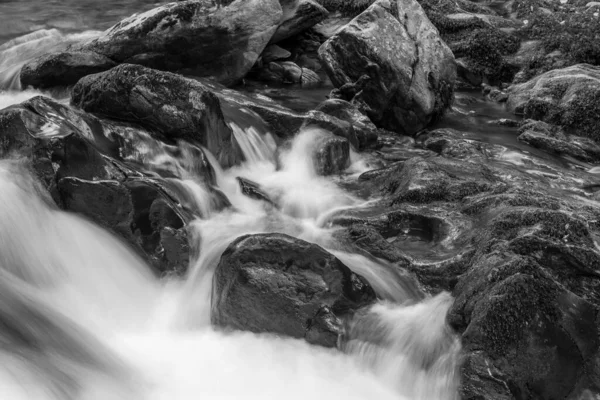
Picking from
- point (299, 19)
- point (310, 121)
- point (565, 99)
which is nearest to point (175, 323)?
point (310, 121)

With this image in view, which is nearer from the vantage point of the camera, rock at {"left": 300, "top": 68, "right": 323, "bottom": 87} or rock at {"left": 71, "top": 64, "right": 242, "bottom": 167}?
rock at {"left": 71, "top": 64, "right": 242, "bottom": 167}

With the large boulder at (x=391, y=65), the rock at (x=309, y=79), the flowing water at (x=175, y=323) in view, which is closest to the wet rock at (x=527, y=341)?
the flowing water at (x=175, y=323)

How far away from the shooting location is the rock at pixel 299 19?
1466cm

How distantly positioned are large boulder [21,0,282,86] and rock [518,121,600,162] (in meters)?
5.68

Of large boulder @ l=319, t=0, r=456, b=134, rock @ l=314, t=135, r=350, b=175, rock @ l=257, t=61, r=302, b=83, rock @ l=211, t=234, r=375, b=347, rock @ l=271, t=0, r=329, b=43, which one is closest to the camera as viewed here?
rock @ l=211, t=234, r=375, b=347

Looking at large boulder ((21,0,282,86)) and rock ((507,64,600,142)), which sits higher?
large boulder ((21,0,282,86))

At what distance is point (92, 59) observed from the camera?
1155 centimetres

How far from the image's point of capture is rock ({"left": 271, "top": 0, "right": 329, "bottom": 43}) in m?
14.7

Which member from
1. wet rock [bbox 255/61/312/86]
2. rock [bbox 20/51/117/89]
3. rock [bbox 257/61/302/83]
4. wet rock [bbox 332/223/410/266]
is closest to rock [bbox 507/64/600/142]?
wet rock [bbox 255/61/312/86]

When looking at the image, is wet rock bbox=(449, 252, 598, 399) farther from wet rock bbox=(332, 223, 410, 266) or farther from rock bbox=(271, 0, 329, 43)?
rock bbox=(271, 0, 329, 43)

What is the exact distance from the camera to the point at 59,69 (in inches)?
440

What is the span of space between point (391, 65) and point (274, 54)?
13.4 ft

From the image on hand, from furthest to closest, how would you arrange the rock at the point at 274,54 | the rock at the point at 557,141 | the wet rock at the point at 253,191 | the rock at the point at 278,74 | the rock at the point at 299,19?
the rock at the point at 299,19 → the rock at the point at 274,54 → the rock at the point at 278,74 → the rock at the point at 557,141 → the wet rock at the point at 253,191

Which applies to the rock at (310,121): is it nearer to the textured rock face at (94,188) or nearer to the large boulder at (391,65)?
the large boulder at (391,65)
